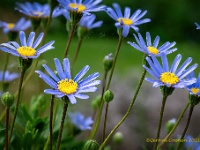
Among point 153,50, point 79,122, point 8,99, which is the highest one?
point 153,50

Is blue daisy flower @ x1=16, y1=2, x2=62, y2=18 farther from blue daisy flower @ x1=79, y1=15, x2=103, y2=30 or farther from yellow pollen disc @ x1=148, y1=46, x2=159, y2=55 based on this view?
yellow pollen disc @ x1=148, y1=46, x2=159, y2=55

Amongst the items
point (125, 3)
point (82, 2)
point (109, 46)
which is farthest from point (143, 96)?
point (125, 3)

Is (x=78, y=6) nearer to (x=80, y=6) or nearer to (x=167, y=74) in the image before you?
(x=80, y=6)

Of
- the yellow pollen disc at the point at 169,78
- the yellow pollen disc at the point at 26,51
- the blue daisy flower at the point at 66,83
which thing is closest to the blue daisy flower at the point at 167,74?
the yellow pollen disc at the point at 169,78

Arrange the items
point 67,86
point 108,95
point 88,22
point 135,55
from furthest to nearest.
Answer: point 135,55 < point 88,22 < point 108,95 < point 67,86

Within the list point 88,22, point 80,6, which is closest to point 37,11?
point 88,22
